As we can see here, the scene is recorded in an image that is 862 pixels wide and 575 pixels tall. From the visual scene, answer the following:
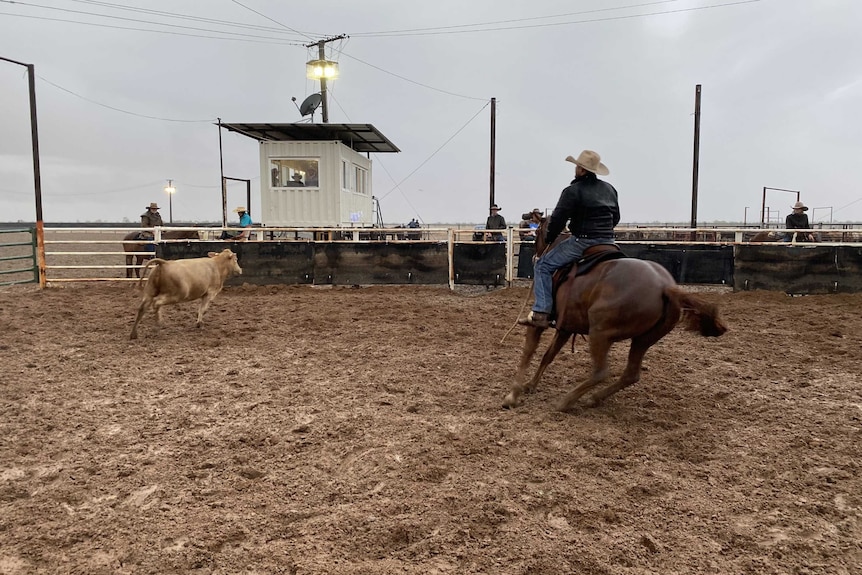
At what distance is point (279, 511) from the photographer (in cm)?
267

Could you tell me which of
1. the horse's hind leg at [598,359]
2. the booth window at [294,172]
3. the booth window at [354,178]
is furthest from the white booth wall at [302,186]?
the horse's hind leg at [598,359]

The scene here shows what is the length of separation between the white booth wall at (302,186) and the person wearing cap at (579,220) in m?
10.8

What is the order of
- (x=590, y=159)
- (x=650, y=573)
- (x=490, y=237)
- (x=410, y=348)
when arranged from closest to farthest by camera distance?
1. (x=650, y=573)
2. (x=590, y=159)
3. (x=410, y=348)
4. (x=490, y=237)

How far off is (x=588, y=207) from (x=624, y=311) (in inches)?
34.9

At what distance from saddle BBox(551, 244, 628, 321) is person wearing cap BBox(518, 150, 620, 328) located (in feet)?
0.11

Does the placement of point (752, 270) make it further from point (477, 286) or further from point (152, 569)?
point (152, 569)

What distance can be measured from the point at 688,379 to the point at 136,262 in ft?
36.9

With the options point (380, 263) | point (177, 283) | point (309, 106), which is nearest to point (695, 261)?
point (380, 263)

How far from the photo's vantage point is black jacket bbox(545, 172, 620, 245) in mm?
4117

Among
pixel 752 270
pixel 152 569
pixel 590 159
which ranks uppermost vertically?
pixel 590 159

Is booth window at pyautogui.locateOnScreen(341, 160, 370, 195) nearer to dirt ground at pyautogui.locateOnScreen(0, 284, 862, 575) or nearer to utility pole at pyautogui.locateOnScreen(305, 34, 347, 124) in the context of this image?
utility pole at pyautogui.locateOnScreen(305, 34, 347, 124)

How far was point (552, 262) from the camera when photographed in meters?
4.32

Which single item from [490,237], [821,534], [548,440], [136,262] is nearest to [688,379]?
[548,440]

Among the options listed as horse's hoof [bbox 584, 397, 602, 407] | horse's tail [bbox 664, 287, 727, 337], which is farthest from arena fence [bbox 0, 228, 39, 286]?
horse's tail [bbox 664, 287, 727, 337]
